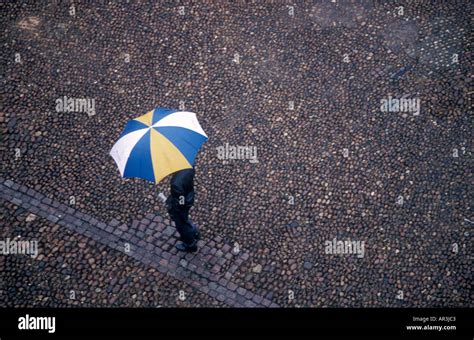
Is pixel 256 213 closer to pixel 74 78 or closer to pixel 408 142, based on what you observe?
pixel 408 142

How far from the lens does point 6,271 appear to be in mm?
7520

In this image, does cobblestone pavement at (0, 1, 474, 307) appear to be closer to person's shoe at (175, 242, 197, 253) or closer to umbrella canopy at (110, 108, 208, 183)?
person's shoe at (175, 242, 197, 253)

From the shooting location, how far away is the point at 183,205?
689 cm

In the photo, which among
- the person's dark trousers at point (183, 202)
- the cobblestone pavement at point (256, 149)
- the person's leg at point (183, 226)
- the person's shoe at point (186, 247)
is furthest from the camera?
the person's shoe at point (186, 247)

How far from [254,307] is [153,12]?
6037 millimetres

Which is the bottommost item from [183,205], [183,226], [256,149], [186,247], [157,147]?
[186,247]

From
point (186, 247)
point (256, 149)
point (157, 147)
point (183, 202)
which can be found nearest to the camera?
point (157, 147)

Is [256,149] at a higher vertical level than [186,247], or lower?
higher

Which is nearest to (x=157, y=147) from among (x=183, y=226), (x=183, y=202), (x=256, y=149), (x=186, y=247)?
(x=183, y=202)

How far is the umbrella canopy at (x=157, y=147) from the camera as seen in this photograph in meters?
6.16

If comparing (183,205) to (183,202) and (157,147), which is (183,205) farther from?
(157,147)

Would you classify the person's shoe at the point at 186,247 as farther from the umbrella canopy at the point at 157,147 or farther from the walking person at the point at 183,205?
the umbrella canopy at the point at 157,147

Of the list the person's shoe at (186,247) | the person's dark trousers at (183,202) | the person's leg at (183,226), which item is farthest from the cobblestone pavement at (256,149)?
the person's dark trousers at (183,202)

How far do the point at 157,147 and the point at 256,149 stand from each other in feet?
8.96
